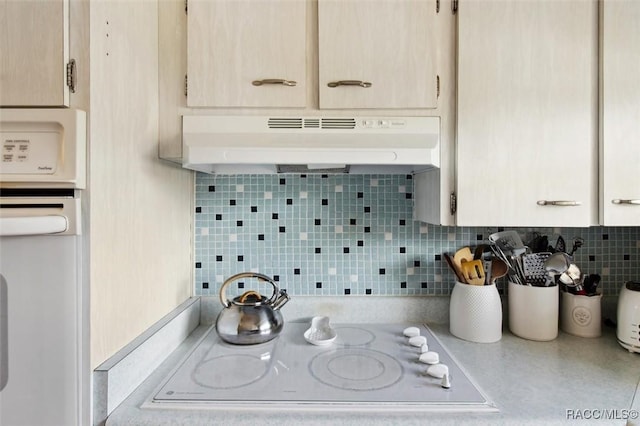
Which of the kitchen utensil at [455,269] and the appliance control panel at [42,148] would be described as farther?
the kitchen utensil at [455,269]

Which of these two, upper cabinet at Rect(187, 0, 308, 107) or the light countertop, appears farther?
upper cabinet at Rect(187, 0, 308, 107)

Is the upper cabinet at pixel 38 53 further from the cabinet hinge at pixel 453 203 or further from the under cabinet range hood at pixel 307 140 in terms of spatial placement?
the cabinet hinge at pixel 453 203

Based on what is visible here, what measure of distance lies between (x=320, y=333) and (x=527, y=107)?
1.00m

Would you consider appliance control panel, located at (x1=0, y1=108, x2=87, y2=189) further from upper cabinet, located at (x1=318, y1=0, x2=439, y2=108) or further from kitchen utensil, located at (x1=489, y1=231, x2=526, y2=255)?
kitchen utensil, located at (x1=489, y1=231, x2=526, y2=255)

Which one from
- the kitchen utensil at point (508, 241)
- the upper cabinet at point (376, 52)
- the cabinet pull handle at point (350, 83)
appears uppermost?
the upper cabinet at point (376, 52)

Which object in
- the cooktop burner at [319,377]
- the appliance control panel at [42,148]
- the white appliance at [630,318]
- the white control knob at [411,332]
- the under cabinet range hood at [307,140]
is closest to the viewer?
the appliance control panel at [42,148]

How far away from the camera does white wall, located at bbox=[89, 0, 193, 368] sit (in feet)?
2.66

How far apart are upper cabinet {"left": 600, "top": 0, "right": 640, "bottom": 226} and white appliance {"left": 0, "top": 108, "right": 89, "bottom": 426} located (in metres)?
1.41

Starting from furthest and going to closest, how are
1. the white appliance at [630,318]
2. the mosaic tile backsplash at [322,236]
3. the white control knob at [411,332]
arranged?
the mosaic tile backsplash at [322,236]
the white control knob at [411,332]
the white appliance at [630,318]

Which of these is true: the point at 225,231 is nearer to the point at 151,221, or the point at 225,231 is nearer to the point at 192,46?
the point at 151,221

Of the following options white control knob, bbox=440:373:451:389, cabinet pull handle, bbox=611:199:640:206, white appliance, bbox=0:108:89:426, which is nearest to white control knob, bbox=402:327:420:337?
white control knob, bbox=440:373:451:389

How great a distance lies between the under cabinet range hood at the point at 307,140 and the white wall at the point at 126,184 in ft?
0.47

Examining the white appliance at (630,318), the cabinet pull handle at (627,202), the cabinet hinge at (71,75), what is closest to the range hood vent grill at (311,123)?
the cabinet hinge at (71,75)

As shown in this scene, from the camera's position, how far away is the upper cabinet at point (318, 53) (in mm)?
1061
